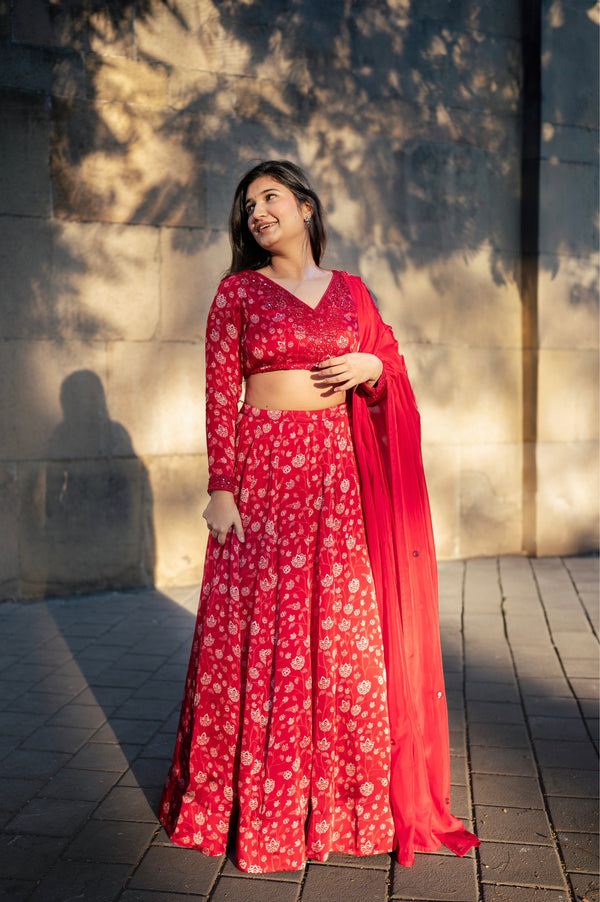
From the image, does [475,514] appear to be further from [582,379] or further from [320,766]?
[320,766]

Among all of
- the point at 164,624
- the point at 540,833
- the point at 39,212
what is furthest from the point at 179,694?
the point at 39,212

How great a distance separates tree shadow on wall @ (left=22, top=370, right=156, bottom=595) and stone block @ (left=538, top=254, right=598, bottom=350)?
3509 mm

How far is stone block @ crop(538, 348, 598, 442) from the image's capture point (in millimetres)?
6855

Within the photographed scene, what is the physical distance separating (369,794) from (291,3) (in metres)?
5.60

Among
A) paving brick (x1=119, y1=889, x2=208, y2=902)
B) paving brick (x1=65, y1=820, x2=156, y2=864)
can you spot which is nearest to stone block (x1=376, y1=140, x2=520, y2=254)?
paving brick (x1=65, y1=820, x2=156, y2=864)

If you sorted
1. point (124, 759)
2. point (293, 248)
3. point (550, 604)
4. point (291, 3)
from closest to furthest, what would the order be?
point (293, 248), point (124, 759), point (550, 604), point (291, 3)

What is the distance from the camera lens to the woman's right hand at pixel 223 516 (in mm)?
2607

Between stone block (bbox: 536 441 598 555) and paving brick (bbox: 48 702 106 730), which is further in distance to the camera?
stone block (bbox: 536 441 598 555)

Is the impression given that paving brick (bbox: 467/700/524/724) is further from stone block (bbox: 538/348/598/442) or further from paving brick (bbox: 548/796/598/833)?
stone block (bbox: 538/348/598/442)

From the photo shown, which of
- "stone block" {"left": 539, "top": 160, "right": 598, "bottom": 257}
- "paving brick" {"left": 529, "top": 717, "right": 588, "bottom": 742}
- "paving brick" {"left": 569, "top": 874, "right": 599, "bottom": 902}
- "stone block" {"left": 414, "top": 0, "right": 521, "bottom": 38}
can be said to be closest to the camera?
"paving brick" {"left": 569, "top": 874, "right": 599, "bottom": 902}

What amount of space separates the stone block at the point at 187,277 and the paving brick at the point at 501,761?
3.65 meters

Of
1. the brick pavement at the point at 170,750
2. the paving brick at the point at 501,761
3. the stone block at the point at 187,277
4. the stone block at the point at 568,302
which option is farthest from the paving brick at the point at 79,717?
the stone block at the point at 568,302

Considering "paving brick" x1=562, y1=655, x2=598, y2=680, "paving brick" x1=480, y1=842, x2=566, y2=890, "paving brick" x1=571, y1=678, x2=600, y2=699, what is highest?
"paving brick" x1=562, y1=655, x2=598, y2=680

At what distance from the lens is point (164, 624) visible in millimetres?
5191
